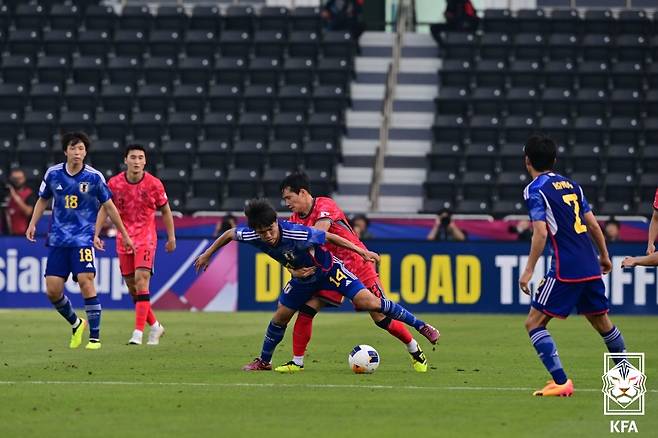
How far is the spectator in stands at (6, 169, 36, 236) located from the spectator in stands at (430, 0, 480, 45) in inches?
444

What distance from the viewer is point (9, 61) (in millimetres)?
33125

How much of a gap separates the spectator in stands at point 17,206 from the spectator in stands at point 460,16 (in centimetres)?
1127

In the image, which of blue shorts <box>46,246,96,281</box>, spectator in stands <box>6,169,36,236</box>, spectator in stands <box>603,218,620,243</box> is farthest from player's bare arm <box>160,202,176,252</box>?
spectator in stands <box>603,218,620,243</box>

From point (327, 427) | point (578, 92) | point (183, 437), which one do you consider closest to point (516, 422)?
point (327, 427)

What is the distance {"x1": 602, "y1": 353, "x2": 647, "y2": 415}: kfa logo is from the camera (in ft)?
35.6

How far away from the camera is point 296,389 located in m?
12.1

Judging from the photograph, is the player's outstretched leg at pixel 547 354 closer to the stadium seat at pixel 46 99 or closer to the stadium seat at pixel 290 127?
the stadium seat at pixel 290 127

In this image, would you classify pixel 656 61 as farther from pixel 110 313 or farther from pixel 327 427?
pixel 327 427

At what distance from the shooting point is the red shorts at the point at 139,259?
17578 millimetres

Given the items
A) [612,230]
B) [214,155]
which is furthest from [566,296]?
[214,155]

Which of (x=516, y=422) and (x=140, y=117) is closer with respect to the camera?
(x=516, y=422)

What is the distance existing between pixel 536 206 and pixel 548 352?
1.16 meters

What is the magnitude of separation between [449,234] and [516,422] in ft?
51.0

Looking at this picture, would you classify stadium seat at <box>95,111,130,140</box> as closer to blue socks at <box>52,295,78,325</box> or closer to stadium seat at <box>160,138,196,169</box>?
stadium seat at <box>160,138,196,169</box>
